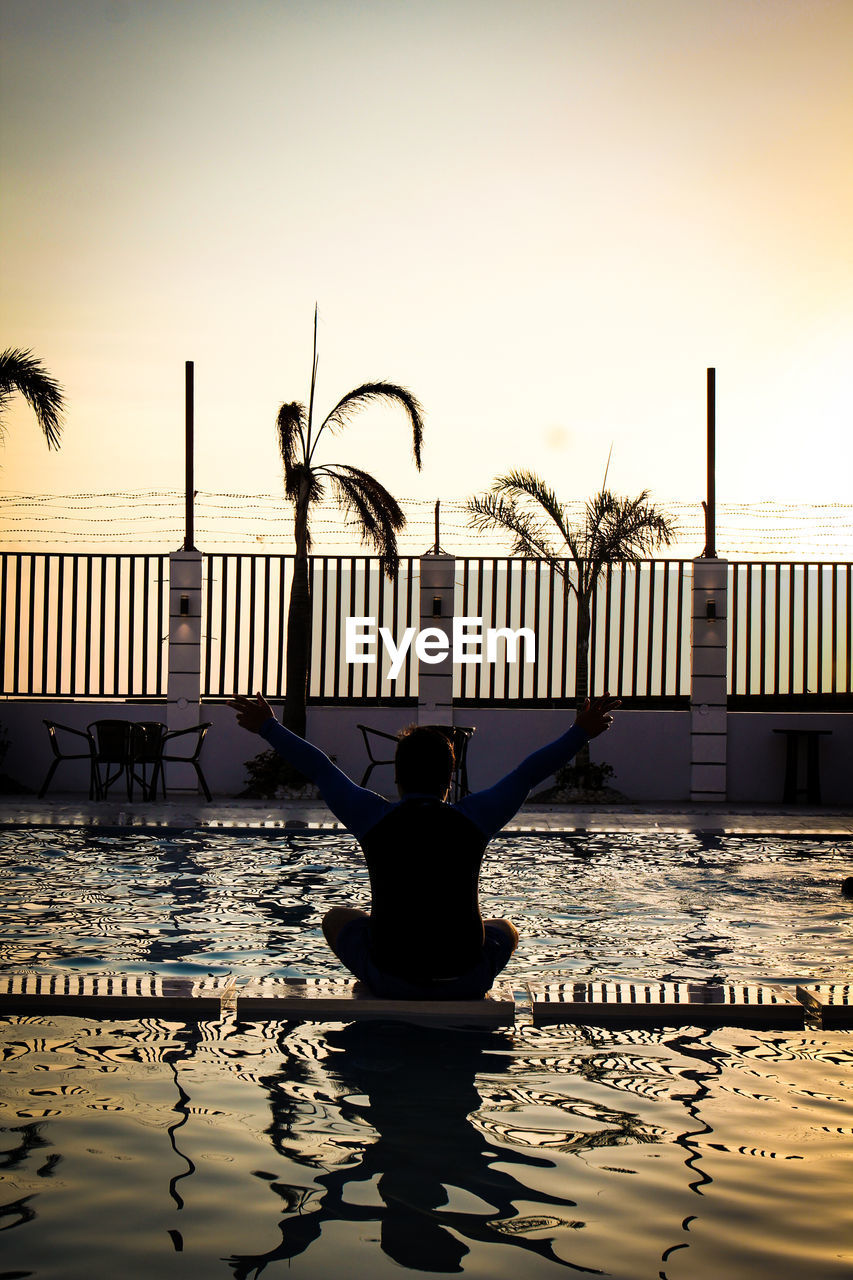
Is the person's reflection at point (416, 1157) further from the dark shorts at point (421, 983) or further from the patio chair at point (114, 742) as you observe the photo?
the patio chair at point (114, 742)

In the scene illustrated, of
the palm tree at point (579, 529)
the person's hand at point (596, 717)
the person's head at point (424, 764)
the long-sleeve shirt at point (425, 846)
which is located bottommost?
the long-sleeve shirt at point (425, 846)

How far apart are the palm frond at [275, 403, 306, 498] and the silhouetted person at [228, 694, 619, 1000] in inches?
403

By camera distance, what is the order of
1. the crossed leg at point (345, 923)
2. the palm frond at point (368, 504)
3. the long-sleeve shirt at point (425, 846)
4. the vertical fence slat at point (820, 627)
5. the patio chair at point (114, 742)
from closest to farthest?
the long-sleeve shirt at point (425, 846) → the crossed leg at point (345, 923) → the patio chair at point (114, 742) → the palm frond at point (368, 504) → the vertical fence slat at point (820, 627)

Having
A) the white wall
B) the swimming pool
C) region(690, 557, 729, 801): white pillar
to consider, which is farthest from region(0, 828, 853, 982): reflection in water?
the white wall

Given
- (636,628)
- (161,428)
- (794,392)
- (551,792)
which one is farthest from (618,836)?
(161,428)

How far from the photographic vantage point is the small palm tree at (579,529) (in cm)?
1423

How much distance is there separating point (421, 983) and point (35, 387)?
10.9 m

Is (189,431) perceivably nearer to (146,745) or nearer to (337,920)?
(146,745)

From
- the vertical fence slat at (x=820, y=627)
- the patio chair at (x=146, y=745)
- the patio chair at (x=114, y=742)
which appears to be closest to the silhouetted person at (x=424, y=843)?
the patio chair at (x=114, y=742)

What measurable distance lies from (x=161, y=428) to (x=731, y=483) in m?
6.64

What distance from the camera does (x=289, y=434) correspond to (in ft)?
45.9

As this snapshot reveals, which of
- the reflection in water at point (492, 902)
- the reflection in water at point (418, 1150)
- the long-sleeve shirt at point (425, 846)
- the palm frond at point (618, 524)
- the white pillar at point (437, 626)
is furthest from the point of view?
the white pillar at point (437, 626)

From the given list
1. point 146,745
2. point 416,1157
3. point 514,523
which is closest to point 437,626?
point 514,523

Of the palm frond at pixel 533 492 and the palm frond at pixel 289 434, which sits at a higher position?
the palm frond at pixel 289 434
